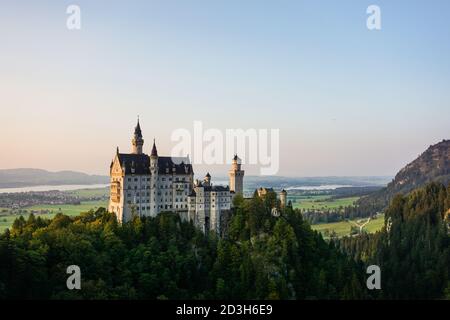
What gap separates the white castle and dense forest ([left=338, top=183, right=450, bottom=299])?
37.1 meters

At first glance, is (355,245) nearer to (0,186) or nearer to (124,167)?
(124,167)

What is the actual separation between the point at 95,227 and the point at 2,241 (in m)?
14.6

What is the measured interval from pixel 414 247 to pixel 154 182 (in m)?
69.6

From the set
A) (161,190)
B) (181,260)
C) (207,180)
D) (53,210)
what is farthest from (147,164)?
(53,210)

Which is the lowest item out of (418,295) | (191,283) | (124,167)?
(418,295)

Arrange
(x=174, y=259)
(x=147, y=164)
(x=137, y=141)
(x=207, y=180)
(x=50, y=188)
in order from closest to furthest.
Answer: (x=174, y=259)
(x=147, y=164)
(x=137, y=141)
(x=207, y=180)
(x=50, y=188)

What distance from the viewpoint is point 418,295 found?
101500 mm

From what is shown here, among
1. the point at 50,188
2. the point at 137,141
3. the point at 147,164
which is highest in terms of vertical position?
the point at 137,141

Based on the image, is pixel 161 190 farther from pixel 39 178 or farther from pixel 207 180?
pixel 39 178

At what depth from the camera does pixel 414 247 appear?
119m

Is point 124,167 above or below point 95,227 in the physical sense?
above

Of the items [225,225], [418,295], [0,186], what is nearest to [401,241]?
[418,295]

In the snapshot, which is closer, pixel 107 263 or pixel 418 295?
pixel 107 263
